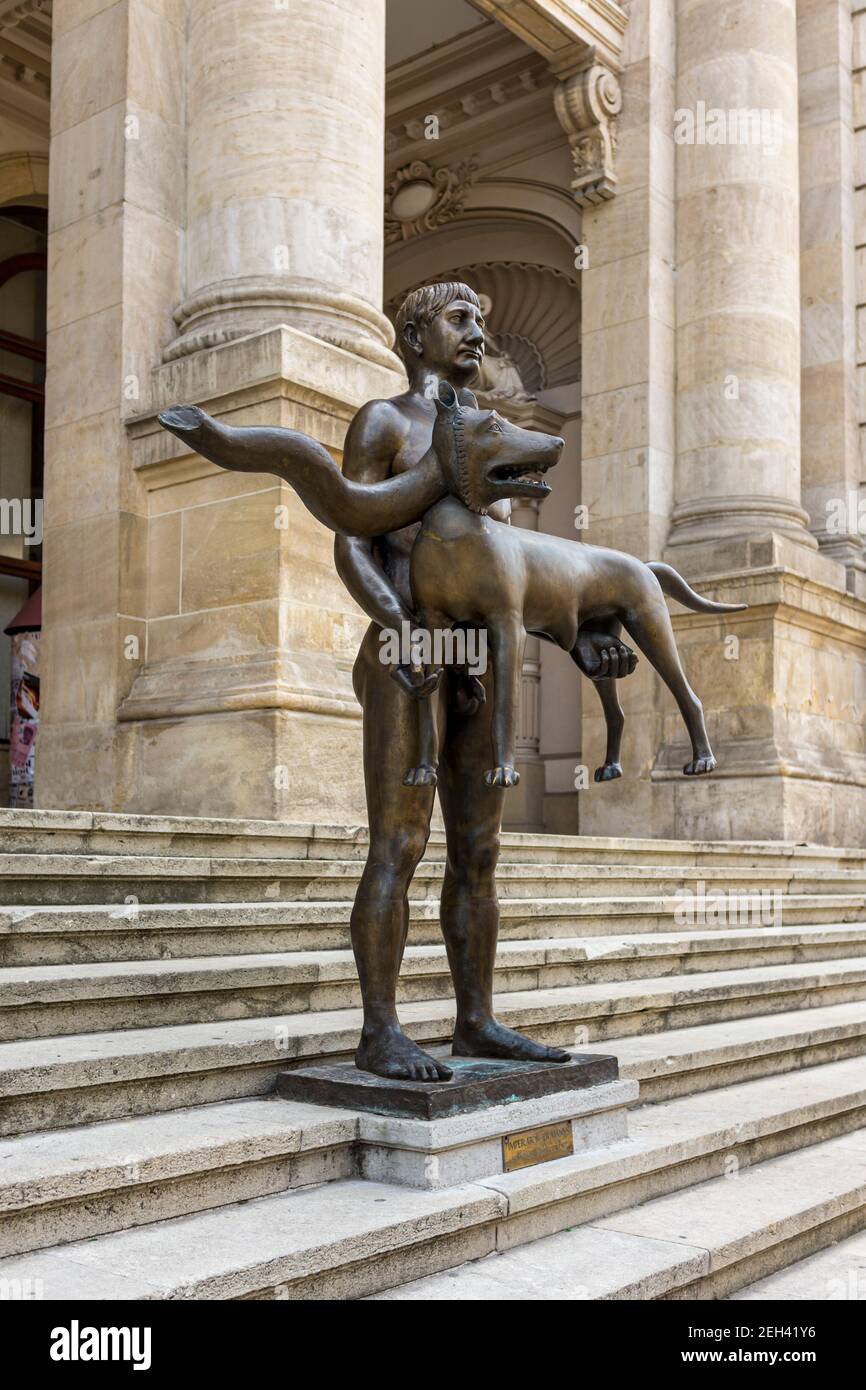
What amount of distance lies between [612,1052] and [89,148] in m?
6.64

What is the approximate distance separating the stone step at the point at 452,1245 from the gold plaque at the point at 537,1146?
0.04 metres

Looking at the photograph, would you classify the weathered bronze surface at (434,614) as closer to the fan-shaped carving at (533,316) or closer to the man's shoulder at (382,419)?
the man's shoulder at (382,419)

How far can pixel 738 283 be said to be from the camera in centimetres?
1284

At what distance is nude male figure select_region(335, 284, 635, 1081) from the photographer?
Result: 12.5 feet

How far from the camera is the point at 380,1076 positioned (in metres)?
3.74

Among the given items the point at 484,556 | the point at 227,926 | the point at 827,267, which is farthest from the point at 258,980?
the point at 827,267

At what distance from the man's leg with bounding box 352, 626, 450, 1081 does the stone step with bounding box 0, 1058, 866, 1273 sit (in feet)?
0.88

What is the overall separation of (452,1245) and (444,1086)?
17.4 inches

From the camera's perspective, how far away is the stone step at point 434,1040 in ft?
11.2

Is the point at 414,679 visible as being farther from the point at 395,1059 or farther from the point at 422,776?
the point at 395,1059

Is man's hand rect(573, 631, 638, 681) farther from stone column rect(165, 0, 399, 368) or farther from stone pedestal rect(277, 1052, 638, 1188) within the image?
stone column rect(165, 0, 399, 368)
